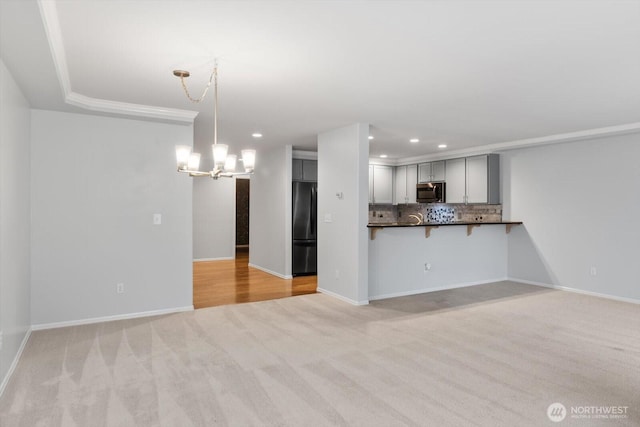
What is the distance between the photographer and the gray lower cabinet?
267 inches

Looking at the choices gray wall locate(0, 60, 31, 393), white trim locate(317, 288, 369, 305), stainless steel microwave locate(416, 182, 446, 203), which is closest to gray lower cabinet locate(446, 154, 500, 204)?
stainless steel microwave locate(416, 182, 446, 203)

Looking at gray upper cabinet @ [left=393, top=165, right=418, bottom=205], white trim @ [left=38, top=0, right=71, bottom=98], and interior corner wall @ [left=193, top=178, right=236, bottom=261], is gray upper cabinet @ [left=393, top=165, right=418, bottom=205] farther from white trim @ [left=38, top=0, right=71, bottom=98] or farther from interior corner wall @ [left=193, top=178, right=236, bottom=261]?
white trim @ [left=38, top=0, right=71, bottom=98]

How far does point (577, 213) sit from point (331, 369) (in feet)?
16.3

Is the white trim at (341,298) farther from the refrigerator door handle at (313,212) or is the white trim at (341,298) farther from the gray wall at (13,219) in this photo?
the gray wall at (13,219)

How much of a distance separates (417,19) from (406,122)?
110 inches

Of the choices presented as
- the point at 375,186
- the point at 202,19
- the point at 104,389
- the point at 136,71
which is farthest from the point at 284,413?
the point at 375,186

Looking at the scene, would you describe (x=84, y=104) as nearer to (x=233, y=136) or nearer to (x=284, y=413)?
(x=233, y=136)

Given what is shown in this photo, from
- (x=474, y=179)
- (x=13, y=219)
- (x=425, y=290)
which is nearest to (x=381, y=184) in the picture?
(x=474, y=179)

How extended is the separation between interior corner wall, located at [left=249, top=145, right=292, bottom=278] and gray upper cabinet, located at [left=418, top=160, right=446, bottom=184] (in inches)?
120

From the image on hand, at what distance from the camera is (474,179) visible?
275 inches

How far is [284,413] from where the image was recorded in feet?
7.76

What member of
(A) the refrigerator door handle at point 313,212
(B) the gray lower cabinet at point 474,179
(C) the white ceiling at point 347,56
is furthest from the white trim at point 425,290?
(C) the white ceiling at point 347,56

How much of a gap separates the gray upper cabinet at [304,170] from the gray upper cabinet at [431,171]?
247 centimetres

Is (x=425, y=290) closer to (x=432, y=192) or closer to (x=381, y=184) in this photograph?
(x=432, y=192)
